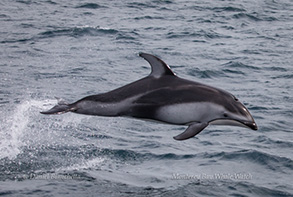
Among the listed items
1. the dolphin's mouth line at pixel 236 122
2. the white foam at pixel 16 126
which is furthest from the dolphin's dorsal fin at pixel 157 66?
the white foam at pixel 16 126

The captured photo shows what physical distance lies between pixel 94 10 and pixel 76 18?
2.82 meters

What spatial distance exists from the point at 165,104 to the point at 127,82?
804 cm

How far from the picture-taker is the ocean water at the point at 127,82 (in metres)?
9.08

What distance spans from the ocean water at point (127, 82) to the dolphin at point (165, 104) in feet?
4.76

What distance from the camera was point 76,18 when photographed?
86.1 feet

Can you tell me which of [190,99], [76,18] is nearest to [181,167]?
[190,99]

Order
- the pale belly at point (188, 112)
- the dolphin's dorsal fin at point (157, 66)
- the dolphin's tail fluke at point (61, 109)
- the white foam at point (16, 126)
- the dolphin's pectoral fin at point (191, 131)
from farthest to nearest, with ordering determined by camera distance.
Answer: the white foam at point (16, 126) < the dolphin's dorsal fin at point (157, 66) < the pale belly at point (188, 112) < the dolphin's tail fluke at point (61, 109) < the dolphin's pectoral fin at point (191, 131)

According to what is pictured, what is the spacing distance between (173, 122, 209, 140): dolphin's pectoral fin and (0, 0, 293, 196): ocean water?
1.48 metres

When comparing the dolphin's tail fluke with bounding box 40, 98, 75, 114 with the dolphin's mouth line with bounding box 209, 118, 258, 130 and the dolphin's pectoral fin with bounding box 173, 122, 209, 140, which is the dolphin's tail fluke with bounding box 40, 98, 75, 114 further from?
the dolphin's mouth line with bounding box 209, 118, 258, 130

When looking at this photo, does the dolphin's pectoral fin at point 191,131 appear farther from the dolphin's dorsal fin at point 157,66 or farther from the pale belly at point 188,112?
the dolphin's dorsal fin at point 157,66

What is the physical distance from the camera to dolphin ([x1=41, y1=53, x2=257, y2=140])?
748 centimetres

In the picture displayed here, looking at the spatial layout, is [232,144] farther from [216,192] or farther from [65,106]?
[65,106]

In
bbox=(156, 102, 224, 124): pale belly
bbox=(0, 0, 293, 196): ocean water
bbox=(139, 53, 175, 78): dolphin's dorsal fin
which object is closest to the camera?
bbox=(156, 102, 224, 124): pale belly

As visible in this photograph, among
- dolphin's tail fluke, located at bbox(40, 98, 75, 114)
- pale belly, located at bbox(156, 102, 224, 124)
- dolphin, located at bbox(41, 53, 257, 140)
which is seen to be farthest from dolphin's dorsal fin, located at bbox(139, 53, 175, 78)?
dolphin's tail fluke, located at bbox(40, 98, 75, 114)
